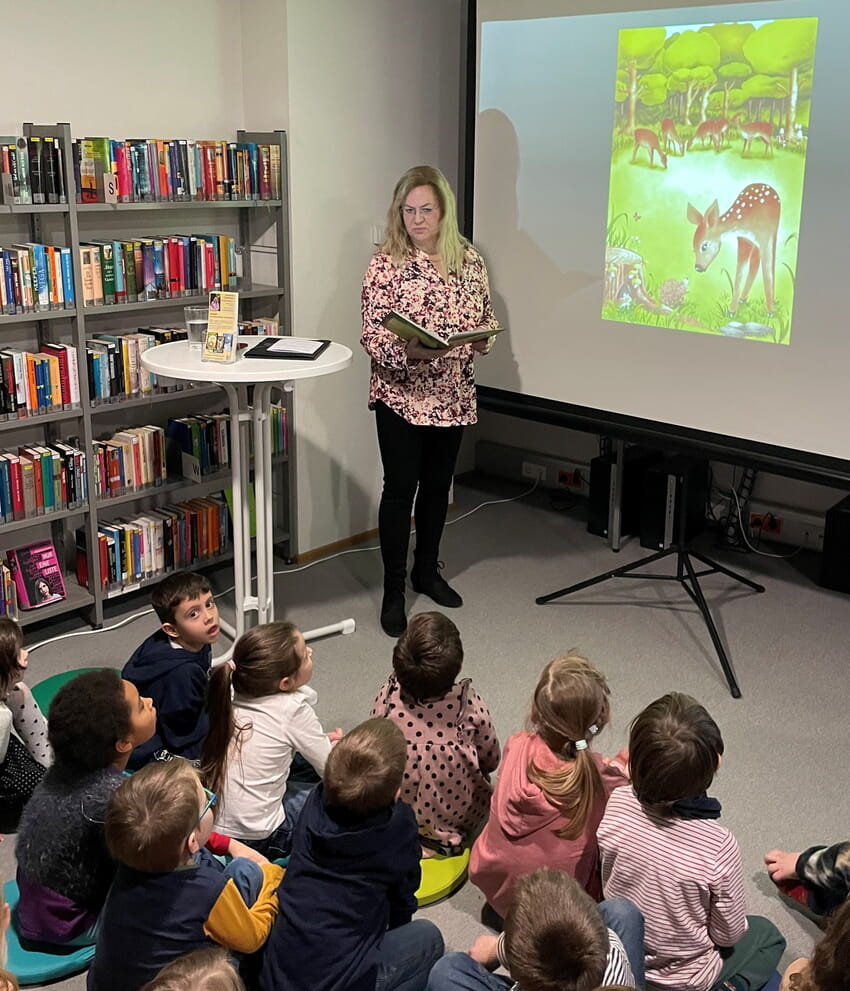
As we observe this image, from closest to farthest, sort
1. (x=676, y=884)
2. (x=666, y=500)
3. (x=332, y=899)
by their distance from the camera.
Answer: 1. (x=332, y=899)
2. (x=676, y=884)
3. (x=666, y=500)

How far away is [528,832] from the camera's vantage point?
221 cm

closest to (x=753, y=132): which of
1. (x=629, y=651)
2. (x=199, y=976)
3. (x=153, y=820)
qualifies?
(x=629, y=651)

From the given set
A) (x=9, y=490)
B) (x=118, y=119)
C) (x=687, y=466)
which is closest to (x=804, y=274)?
(x=687, y=466)

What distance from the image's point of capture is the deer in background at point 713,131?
336 centimetres

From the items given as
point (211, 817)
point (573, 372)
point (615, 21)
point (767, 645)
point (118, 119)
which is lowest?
point (767, 645)

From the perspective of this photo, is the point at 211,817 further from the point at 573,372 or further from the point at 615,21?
the point at 615,21

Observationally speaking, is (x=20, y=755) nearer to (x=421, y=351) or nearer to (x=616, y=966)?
(x=616, y=966)

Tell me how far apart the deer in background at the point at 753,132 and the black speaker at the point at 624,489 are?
62.2 inches

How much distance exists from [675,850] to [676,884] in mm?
59

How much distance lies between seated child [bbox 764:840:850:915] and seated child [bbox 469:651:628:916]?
1.61 feet

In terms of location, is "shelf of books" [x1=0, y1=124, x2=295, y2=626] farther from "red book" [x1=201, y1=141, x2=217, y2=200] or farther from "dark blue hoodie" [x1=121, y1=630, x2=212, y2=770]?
"dark blue hoodie" [x1=121, y1=630, x2=212, y2=770]

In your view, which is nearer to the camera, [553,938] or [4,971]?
[4,971]

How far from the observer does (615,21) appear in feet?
11.8

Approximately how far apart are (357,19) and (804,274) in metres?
2.00
